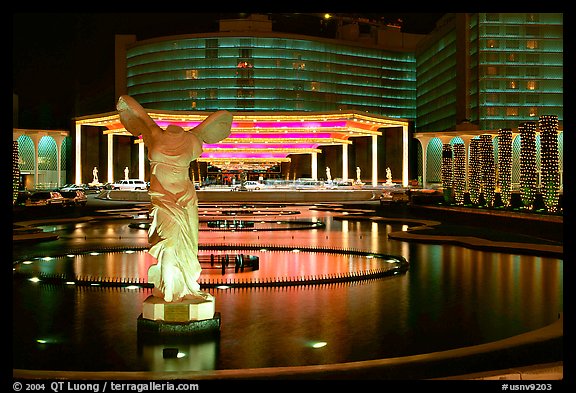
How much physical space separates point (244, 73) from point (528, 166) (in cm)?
8437

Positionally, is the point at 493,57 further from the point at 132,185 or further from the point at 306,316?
the point at 306,316

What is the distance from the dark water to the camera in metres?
9.41

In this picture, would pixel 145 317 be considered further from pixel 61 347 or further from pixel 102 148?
pixel 102 148

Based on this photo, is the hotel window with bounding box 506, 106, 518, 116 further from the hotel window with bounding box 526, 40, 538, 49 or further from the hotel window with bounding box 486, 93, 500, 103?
the hotel window with bounding box 526, 40, 538, 49

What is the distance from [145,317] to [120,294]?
360cm

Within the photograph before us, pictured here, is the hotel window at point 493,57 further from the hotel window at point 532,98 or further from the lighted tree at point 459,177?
the lighted tree at point 459,177

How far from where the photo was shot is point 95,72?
Answer: 12144cm

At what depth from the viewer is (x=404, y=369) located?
329 inches

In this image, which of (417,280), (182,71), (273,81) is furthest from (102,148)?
(417,280)

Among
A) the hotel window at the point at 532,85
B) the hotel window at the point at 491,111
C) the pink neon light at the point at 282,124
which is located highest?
the hotel window at the point at 532,85

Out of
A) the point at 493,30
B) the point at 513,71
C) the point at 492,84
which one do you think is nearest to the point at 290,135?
the point at 492,84

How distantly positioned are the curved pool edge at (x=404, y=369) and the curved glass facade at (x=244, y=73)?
105166mm

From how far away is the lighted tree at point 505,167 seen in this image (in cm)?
3759

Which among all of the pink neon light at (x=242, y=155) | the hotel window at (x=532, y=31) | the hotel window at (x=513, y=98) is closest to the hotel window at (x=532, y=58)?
the hotel window at (x=532, y=31)
